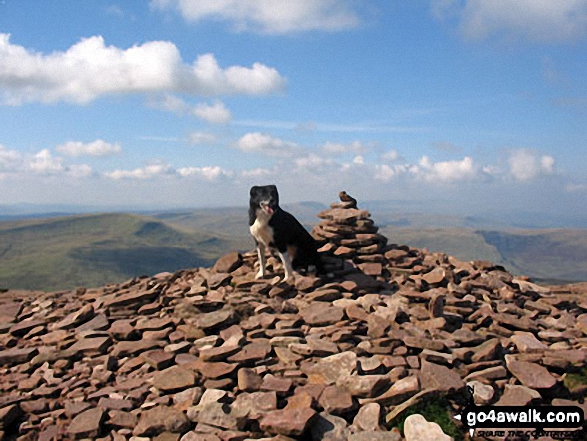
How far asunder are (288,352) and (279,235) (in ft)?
12.4

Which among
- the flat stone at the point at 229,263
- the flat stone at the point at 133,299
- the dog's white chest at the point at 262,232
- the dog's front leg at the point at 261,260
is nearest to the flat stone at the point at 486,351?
the dog's white chest at the point at 262,232

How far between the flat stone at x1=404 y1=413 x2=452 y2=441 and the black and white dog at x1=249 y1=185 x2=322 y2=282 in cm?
537

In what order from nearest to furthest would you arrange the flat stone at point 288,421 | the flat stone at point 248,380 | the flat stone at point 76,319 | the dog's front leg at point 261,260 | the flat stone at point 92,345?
the flat stone at point 288,421 < the flat stone at point 248,380 < the flat stone at point 92,345 < the flat stone at point 76,319 < the dog's front leg at point 261,260

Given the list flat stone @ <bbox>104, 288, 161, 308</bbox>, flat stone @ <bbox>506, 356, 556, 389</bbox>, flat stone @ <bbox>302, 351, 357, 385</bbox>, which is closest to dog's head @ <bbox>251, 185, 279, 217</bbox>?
flat stone @ <bbox>104, 288, 161, 308</bbox>

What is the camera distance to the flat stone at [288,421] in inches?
238

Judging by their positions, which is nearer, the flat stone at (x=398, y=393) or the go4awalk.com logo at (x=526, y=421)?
the go4awalk.com logo at (x=526, y=421)

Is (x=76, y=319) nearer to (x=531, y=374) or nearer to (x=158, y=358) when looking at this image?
(x=158, y=358)

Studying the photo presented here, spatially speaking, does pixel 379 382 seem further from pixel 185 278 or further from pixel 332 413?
pixel 185 278

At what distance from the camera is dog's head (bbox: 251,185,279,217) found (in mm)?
10672

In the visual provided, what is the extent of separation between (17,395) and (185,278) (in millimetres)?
5417

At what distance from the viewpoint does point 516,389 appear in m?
7.06

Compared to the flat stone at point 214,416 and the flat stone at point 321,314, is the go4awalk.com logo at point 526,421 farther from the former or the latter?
the flat stone at point 214,416

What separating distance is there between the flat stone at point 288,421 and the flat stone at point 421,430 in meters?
1.32

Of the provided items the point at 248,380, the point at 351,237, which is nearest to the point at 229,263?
the point at 351,237
